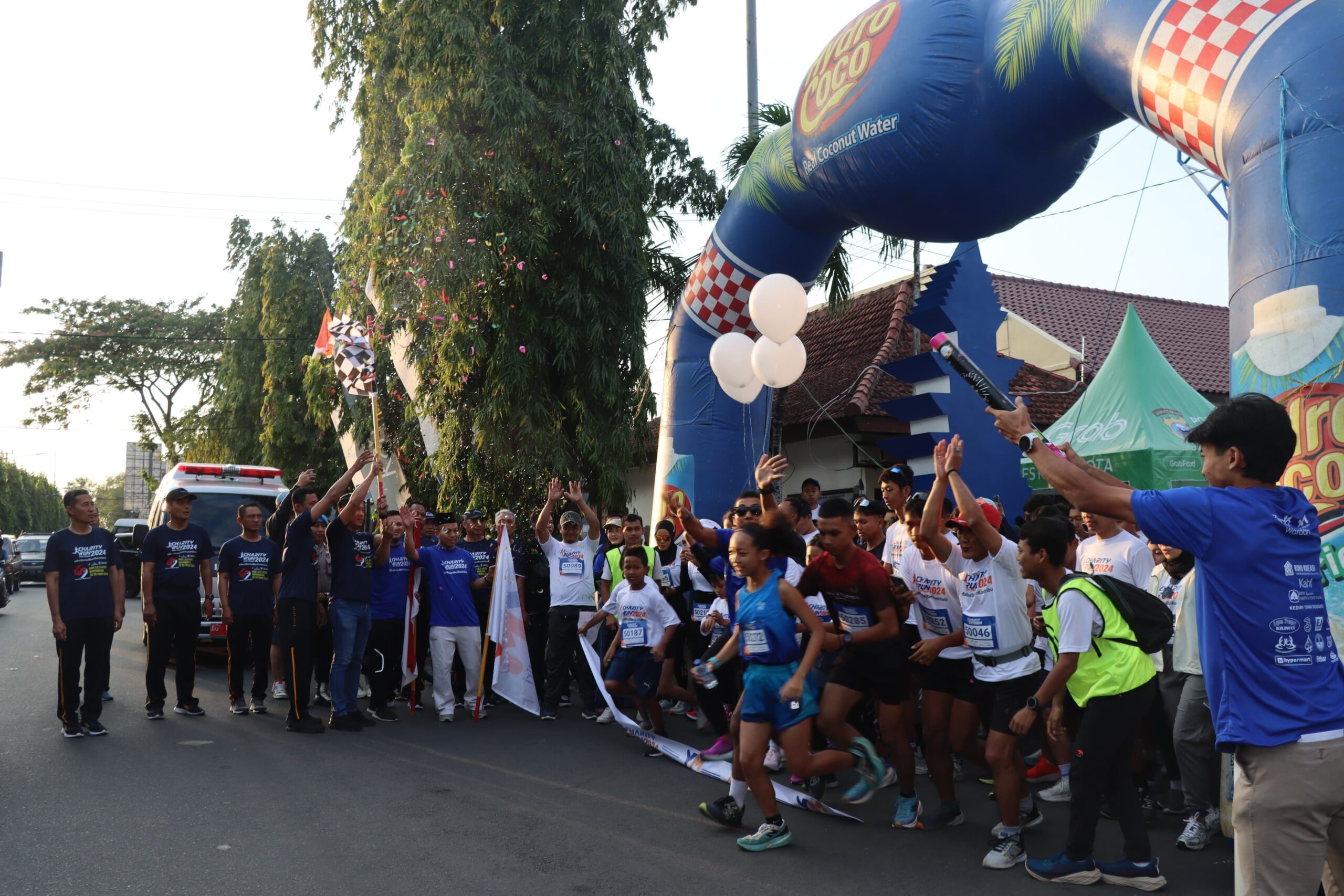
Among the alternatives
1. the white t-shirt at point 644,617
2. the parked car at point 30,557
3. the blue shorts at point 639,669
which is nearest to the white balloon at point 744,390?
the white t-shirt at point 644,617

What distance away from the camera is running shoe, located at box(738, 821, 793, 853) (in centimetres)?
540

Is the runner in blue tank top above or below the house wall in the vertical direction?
below

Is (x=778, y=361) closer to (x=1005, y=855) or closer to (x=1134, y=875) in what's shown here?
(x=1005, y=855)

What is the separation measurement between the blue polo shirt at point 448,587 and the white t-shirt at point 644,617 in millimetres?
1737

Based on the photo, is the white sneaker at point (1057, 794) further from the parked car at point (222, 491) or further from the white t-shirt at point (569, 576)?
the parked car at point (222, 491)

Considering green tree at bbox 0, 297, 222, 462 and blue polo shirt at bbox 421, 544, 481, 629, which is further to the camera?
green tree at bbox 0, 297, 222, 462

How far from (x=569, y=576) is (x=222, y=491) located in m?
6.06

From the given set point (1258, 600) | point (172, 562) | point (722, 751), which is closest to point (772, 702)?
point (722, 751)

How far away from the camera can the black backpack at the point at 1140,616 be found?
4805 millimetres

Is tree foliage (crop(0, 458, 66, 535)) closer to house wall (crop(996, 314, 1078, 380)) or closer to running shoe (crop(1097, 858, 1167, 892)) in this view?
house wall (crop(996, 314, 1078, 380))

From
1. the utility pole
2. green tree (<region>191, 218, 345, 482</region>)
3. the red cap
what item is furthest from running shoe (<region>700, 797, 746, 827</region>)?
green tree (<region>191, 218, 345, 482</region>)

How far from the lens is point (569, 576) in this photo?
9.47 m

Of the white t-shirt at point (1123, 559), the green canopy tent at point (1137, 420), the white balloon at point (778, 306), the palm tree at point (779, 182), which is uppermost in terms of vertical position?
the palm tree at point (779, 182)

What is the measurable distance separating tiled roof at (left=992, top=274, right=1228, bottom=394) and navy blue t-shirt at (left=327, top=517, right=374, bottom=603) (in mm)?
17168
